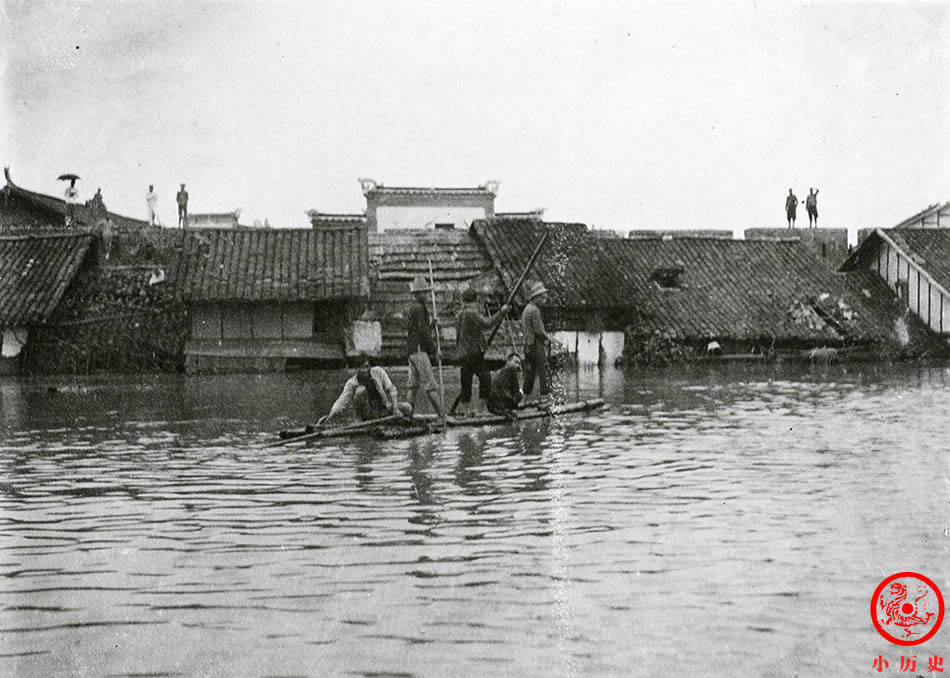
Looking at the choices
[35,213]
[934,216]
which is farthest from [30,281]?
[934,216]

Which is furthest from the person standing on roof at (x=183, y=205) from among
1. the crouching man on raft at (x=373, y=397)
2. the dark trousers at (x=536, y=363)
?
the crouching man on raft at (x=373, y=397)

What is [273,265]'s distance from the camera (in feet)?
88.3

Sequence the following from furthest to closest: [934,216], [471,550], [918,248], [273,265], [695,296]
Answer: [934,216] → [918,248] → [695,296] → [273,265] → [471,550]

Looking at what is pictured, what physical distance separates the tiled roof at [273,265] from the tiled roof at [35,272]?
8.53ft

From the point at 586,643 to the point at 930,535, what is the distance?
2902mm

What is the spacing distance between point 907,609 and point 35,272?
24819mm

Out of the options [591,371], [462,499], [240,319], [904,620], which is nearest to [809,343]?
[591,371]

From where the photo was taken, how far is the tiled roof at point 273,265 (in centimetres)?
2588

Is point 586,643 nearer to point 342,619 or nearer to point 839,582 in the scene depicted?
point 342,619

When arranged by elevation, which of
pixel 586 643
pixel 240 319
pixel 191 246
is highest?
pixel 191 246

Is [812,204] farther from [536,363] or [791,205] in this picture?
[536,363]

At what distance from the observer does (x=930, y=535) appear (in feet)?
22.1

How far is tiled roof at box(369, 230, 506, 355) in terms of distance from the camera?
2711 centimetres

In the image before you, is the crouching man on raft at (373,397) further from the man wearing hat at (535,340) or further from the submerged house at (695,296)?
the submerged house at (695,296)
